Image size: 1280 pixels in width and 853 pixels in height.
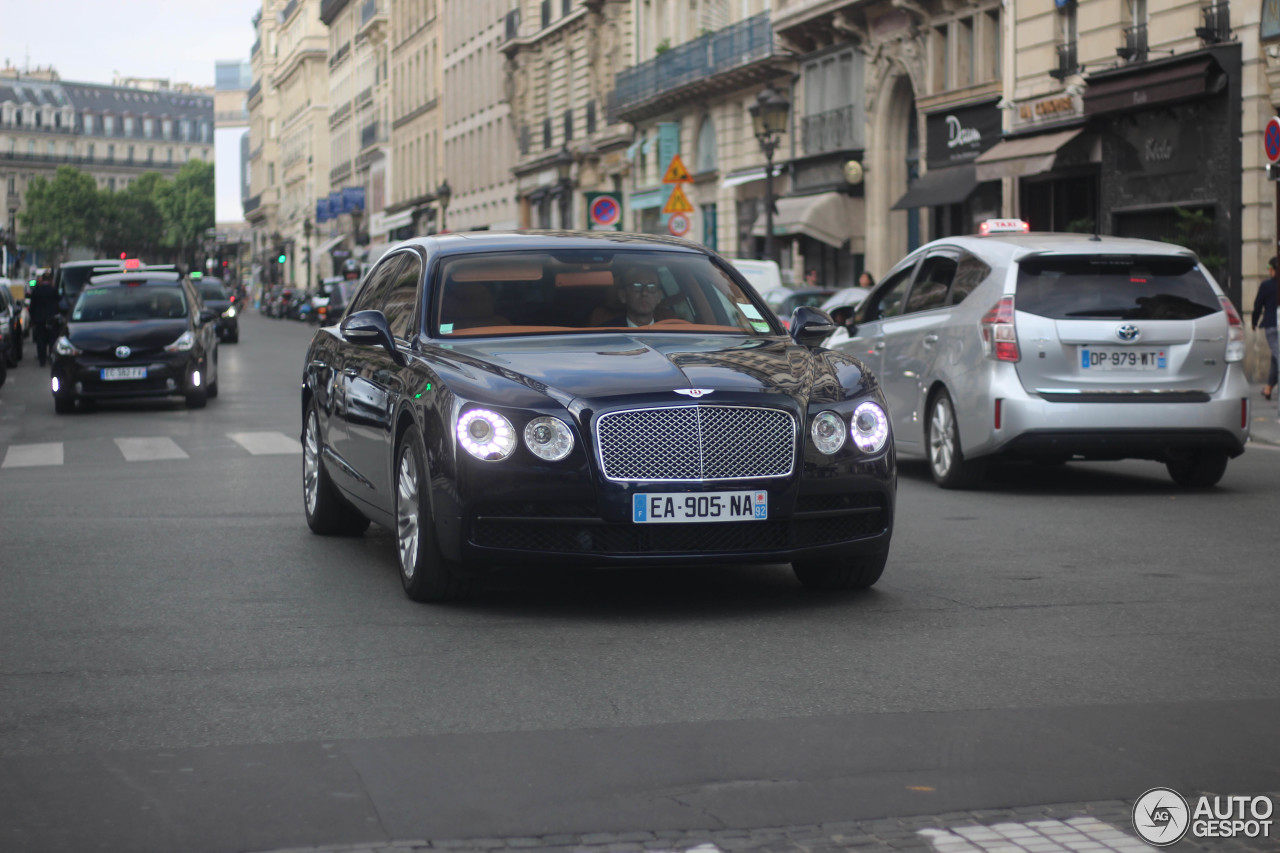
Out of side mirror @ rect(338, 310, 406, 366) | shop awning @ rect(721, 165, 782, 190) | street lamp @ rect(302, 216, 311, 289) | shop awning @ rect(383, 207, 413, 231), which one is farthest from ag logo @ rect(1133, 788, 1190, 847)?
street lamp @ rect(302, 216, 311, 289)

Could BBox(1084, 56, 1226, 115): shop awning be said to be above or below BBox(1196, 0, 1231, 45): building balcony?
below

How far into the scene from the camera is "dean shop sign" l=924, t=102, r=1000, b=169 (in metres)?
34.6

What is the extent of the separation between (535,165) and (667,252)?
62.2m

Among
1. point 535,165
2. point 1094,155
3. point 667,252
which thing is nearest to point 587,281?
point 667,252

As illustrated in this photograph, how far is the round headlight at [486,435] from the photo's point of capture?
743cm

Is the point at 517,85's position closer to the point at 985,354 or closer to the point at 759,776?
the point at 985,354

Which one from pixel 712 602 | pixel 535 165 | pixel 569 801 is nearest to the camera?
pixel 569 801

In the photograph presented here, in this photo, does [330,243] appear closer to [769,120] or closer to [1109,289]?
[769,120]

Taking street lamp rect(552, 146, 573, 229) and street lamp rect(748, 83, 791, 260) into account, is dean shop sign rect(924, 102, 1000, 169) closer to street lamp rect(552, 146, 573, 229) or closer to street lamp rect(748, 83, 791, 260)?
street lamp rect(748, 83, 791, 260)

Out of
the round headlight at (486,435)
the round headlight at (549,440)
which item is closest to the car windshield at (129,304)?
the round headlight at (486,435)

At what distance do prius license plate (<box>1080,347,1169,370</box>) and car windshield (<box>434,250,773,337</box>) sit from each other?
373 centimetres

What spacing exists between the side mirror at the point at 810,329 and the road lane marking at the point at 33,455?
882 cm

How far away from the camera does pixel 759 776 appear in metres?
5.09

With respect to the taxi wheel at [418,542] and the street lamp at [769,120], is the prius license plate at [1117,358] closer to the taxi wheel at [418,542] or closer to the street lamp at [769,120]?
the taxi wheel at [418,542]
